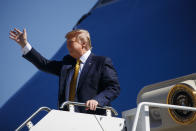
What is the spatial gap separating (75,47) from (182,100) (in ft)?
2.98

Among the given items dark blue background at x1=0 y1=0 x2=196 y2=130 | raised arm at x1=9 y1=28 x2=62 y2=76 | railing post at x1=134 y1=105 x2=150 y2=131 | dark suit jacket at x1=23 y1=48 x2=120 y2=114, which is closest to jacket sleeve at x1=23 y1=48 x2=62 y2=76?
raised arm at x1=9 y1=28 x2=62 y2=76

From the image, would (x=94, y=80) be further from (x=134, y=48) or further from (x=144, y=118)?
(x=134, y=48)

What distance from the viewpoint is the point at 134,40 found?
4.47 m

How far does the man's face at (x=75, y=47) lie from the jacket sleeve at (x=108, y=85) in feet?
0.69

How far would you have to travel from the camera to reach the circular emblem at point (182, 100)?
185cm

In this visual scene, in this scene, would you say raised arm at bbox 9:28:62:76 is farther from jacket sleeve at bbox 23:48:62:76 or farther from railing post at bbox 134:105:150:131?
railing post at bbox 134:105:150:131

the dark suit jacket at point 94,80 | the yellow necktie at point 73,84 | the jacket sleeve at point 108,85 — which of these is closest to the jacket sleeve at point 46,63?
the dark suit jacket at point 94,80

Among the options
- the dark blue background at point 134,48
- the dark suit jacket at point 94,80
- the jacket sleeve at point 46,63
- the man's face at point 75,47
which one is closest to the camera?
the dark suit jacket at point 94,80

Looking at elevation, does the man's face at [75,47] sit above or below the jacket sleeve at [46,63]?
above

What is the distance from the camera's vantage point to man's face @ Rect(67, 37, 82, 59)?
252 centimetres

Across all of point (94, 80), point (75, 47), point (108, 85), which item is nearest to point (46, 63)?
point (75, 47)

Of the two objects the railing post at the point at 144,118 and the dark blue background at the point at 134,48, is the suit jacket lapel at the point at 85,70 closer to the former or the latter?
the railing post at the point at 144,118

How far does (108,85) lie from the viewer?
7.86 ft

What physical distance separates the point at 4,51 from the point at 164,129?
3354 mm
